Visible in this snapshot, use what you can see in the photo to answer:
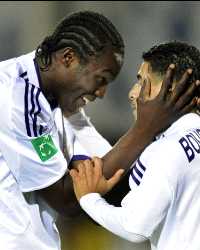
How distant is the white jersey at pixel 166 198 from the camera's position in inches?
88.7

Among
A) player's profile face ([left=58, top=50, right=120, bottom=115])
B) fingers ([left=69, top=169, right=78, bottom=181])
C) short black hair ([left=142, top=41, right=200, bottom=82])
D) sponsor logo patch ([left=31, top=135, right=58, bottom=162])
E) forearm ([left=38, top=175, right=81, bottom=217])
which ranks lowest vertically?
forearm ([left=38, top=175, right=81, bottom=217])

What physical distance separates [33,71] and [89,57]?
0.19 m

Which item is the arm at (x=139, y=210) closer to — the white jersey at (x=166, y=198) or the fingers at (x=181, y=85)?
the white jersey at (x=166, y=198)

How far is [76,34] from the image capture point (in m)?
2.68

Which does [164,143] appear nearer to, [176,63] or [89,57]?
[176,63]

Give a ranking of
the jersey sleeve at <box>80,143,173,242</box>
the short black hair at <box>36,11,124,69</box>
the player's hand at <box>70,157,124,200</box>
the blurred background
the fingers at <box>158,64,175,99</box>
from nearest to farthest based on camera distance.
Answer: the jersey sleeve at <box>80,143,173,242</box> → the fingers at <box>158,64,175,99</box> → the player's hand at <box>70,157,124,200</box> → the short black hair at <box>36,11,124,69</box> → the blurred background

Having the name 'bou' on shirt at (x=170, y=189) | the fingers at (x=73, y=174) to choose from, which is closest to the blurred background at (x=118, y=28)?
the fingers at (x=73, y=174)

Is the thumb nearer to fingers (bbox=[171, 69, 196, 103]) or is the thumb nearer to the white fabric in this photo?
the white fabric

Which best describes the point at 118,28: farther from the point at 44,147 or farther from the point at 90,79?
the point at 44,147

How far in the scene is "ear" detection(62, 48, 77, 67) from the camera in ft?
8.79

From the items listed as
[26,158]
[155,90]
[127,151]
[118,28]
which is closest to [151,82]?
[155,90]

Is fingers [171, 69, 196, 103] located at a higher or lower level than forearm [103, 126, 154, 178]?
higher

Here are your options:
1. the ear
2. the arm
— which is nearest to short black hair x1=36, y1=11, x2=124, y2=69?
the ear

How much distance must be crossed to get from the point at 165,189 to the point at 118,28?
3.60 m
